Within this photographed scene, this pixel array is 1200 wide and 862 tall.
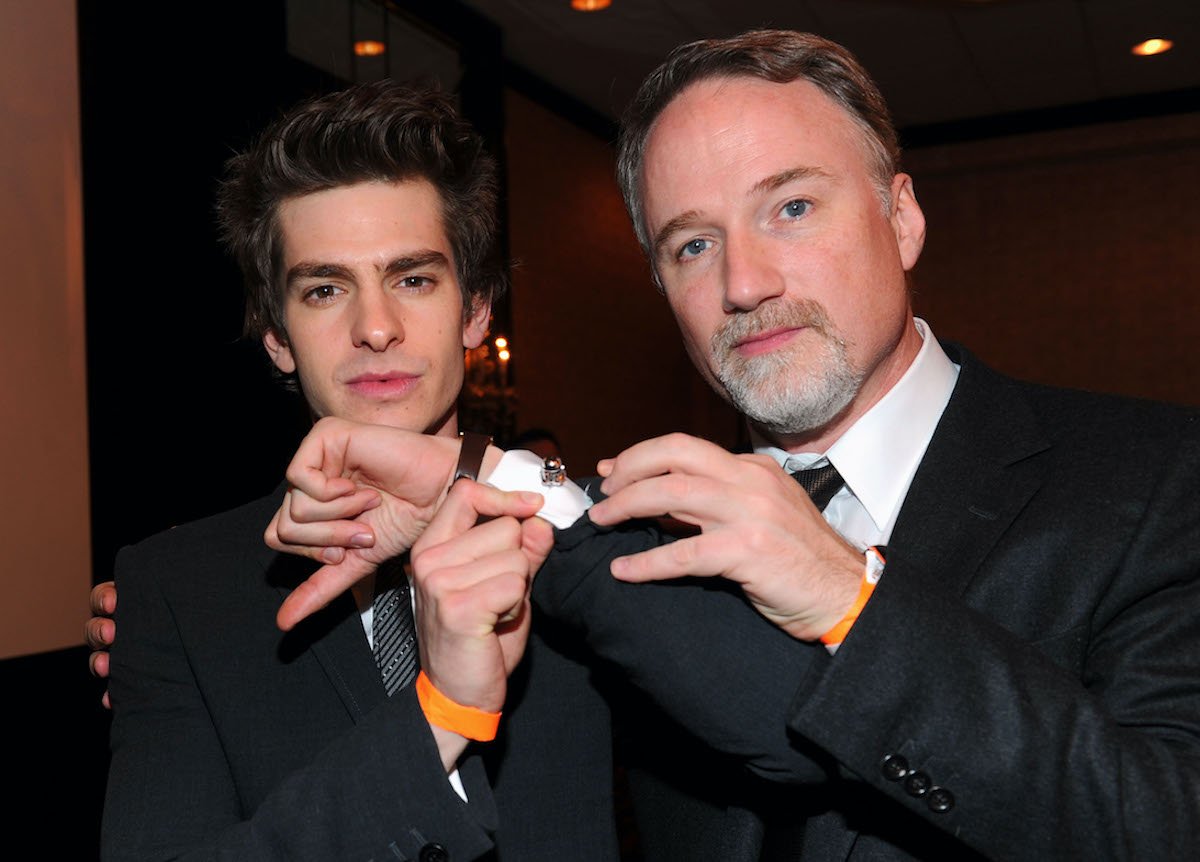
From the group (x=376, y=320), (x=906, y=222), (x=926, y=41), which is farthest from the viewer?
(x=926, y=41)

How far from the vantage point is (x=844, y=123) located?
1683 millimetres

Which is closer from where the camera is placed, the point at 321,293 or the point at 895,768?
the point at 895,768

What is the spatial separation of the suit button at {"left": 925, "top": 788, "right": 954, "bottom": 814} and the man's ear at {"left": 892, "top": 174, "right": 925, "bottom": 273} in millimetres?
952

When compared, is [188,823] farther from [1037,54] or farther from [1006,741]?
[1037,54]

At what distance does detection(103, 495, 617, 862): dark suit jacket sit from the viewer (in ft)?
4.50

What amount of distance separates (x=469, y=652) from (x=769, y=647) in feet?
1.07

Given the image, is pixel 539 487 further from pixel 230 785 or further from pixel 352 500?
pixel 230 785

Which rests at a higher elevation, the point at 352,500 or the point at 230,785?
the point at 352,500

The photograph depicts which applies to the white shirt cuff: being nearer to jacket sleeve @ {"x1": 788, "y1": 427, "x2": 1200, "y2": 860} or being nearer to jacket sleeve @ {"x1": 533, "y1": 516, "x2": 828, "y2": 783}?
jacket sleeve @ {"x1": 533, "y1": 516, "x2": 828, "y2": 783}

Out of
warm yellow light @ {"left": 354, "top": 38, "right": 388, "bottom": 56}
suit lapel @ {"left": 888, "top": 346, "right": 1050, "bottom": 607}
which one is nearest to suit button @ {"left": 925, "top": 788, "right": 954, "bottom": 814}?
suit lapel @ {"left": 888, "top": 346, "right": 1050, "bottom": 607}

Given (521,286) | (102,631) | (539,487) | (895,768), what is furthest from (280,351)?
(521,286)

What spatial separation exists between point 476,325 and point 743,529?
1053 mm

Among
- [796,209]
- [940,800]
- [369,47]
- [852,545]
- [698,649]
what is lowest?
[940,800]

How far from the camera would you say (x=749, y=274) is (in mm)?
1550
